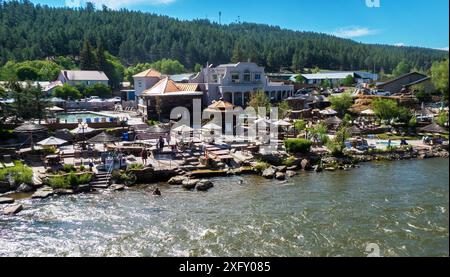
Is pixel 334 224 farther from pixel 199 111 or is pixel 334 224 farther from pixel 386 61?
pixel 386 61

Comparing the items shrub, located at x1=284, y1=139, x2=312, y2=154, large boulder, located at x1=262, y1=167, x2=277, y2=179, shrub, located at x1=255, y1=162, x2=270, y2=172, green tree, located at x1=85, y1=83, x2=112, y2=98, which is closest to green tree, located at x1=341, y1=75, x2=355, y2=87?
green tree, located at x1=85, y1=83, x2=112, y2=98

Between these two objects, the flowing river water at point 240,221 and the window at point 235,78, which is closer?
the flowing river water at point 240,221

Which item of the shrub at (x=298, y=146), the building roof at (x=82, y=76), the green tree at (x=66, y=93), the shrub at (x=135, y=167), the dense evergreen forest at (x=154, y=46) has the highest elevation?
the dense evergreen forest at (x=154, y=46)

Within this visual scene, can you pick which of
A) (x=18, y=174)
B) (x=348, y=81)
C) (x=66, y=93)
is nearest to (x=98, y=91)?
(x=66, y=93)

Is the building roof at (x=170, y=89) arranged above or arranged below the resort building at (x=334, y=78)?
below

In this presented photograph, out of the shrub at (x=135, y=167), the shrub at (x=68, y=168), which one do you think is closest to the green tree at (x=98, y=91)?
the shrub at (x=68, y=168)

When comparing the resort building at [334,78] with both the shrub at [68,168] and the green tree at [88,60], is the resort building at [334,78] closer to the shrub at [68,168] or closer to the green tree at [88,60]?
the green tree at [88,60]

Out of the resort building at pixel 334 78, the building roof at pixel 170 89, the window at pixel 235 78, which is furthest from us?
the resort building at pixel 334 78

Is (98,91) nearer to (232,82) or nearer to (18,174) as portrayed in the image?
(232,82)
